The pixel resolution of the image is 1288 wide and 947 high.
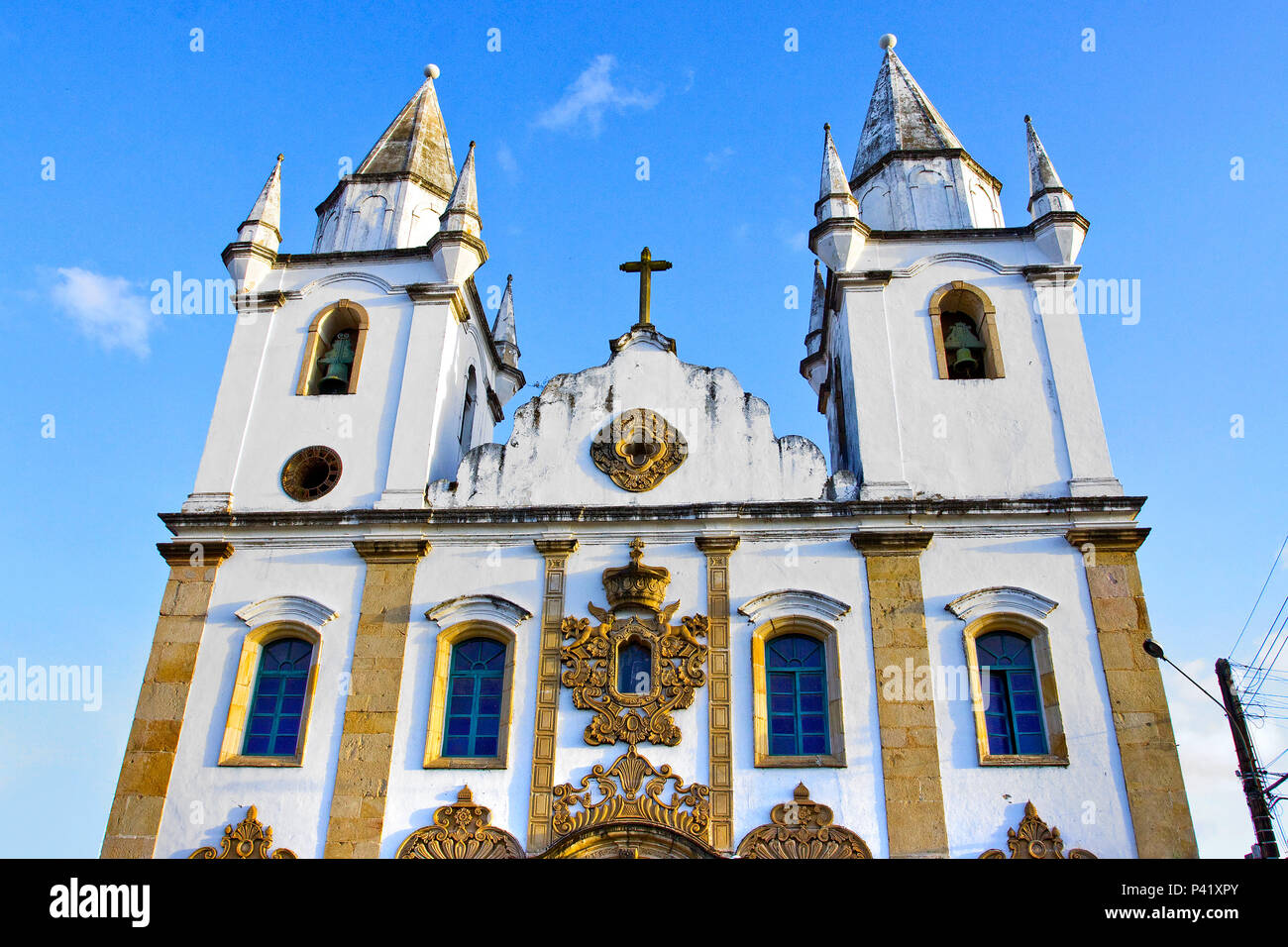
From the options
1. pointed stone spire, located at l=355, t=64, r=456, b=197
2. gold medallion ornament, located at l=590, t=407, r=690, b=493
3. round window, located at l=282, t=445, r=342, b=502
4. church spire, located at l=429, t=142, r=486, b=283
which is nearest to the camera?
gold medallion ornament, located at l=590, t=407, r=690, b=493

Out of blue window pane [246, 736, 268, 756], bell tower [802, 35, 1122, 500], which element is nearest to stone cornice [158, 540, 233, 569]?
blue window pane [246, 736, 268, 756]

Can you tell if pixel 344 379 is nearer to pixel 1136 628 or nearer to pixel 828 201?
pixel 828 201

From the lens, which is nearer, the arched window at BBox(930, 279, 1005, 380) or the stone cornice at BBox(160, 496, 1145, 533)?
the stone cornice at BBox(160, 496, 1145, 533)

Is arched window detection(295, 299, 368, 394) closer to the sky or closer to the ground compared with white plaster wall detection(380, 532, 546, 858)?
closer to the sky

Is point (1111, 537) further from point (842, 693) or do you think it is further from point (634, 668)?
point (634, 668)

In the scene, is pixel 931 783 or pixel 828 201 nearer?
pixel 931 783

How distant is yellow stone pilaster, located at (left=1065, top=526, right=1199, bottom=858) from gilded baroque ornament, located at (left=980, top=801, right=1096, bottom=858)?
35.4 inches

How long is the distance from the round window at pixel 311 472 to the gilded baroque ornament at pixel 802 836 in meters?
7.98

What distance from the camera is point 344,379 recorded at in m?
17.5

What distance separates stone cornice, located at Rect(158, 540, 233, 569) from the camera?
1562cm

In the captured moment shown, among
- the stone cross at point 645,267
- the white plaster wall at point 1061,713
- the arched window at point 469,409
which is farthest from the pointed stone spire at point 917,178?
the arched window at point 469,409

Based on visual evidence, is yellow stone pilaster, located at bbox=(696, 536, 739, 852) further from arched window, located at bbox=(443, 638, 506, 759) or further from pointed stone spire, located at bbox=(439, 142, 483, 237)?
pointed stone spire, located at bbox=(439, 142, 483, 237)
